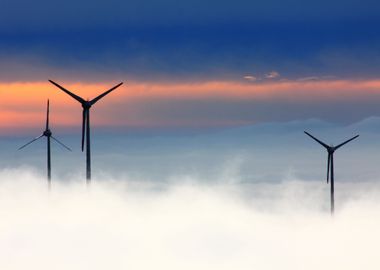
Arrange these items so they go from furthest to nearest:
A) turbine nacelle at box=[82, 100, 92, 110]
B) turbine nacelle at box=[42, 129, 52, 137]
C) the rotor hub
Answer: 1. the rotor hub
2. turbine nacelle at box=[42, 129, 52, 137]
3. turbine nacelle at box=[82, 100, 92, 110]

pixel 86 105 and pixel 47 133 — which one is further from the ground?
pixel 86 105

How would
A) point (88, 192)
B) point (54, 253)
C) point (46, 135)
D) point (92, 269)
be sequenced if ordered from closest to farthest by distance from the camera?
point (88, 192) < point (46, 135) < point (92, 269) < point (54, 253)

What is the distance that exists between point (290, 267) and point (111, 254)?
35.2 meters

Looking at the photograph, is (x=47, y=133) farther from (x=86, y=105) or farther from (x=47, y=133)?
(x=86, y=105)

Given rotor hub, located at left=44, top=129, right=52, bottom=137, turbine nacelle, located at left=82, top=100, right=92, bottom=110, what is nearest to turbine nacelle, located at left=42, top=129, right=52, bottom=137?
rotor hub, located at left=44, top=129, right=52, bottom=137

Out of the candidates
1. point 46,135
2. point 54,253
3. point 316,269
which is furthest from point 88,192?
point 316,269

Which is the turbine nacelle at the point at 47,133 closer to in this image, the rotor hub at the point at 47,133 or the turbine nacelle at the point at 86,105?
the rotor hub at the point at 47,133

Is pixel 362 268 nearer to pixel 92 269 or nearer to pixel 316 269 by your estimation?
pixel 316 269

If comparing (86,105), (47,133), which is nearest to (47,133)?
(47,133)

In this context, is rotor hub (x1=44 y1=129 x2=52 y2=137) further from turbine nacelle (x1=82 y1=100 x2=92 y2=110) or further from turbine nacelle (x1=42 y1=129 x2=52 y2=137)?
turbine nacelle (x1=82 y1=100 x2=92 y2=110)

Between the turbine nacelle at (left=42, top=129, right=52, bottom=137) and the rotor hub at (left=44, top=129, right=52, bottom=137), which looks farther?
the rotor hub at (left=44, top=129, right=52, bottom=137)

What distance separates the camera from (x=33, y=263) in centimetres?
18300

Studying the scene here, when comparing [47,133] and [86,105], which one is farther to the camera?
[47,133]

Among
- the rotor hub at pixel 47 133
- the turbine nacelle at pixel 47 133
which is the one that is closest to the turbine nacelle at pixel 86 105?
the turbine nacelle at pixel 47 133
